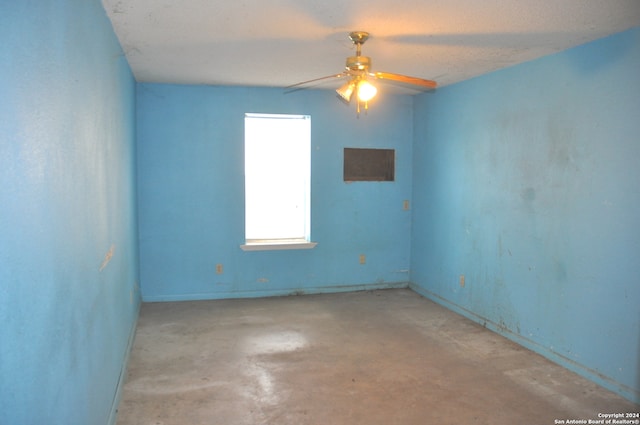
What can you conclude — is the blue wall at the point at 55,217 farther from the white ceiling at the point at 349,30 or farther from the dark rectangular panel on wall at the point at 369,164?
the dark rectangular panel on wall at the point at 369,164

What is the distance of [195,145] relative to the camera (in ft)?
16.0

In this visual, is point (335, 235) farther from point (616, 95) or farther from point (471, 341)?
point (616, 95)

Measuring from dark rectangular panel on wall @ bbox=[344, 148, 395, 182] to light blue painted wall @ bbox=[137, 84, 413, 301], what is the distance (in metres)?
0.08

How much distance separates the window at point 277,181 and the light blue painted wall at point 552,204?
1.56 m

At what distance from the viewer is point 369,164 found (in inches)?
Answer: 213

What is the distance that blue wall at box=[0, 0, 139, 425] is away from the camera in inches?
42.4

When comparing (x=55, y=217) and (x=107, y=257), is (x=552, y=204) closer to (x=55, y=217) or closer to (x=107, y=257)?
(x=107, y=257)

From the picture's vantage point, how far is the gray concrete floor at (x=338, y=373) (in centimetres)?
268

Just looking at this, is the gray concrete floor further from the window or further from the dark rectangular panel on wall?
the dark rectangular panel on wall

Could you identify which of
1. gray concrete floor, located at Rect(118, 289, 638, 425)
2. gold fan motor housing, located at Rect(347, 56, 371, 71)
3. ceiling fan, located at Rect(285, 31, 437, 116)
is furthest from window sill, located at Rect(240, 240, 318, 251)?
gold fan motor housing, located at Rect(347, 56, 371, 71)

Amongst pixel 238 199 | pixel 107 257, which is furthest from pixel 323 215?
pixel 107 257

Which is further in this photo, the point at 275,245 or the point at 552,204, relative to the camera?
the point at 275,245

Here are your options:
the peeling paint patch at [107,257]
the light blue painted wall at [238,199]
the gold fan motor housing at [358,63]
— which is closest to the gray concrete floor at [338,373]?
the light blue painted wall at [238,199]

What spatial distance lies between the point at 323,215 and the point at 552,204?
2.53 meters
